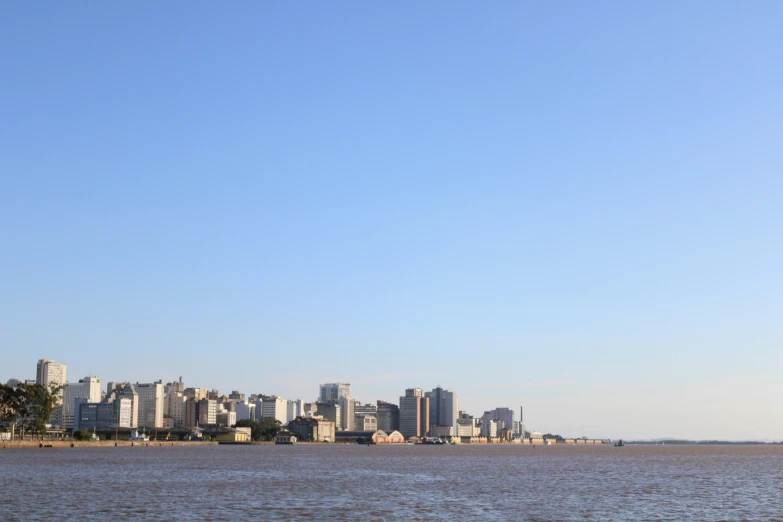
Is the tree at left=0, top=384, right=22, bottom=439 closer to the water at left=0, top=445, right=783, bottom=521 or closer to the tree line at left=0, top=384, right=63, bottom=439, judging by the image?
the tree line at left=0, top=384, right=63, bottom=439

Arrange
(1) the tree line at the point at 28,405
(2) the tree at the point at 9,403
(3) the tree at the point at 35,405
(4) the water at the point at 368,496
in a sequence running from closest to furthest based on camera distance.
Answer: (4) the water at the point at 368,496, (2) the tree at the point at 9,403, (1) the tree line at the point at 28,405, (3) the tree at the point at 35,405

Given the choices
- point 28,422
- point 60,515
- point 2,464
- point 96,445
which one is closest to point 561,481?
point 60,515

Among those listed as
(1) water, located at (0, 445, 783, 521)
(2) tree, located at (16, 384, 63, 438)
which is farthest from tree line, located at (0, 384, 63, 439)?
(1) water, located at (0, 445, 783, 521)

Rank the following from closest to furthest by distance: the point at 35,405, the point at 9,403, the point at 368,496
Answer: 1. the point at 368,496
2. the point at 9,403
3. the point at 35,405

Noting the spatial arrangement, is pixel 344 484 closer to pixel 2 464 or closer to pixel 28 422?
pixel 2 464

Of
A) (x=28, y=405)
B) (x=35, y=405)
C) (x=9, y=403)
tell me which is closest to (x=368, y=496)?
(x=35, y=405)

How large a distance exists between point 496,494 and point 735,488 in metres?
22.8

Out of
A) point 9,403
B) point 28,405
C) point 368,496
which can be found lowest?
point 368,496

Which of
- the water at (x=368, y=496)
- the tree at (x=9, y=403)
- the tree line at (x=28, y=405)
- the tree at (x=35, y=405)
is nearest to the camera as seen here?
the water at (x=368, y=496)

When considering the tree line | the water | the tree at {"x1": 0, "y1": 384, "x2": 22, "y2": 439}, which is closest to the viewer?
the water

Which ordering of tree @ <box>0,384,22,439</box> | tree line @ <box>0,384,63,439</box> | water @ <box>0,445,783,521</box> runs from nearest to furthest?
water @ <box>0,445,783,521</box> < tree @ <box>0,384,22,439</box> < tree line @ <box>0,384,63,439</box>

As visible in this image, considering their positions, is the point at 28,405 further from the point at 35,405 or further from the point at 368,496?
the point at 368,496

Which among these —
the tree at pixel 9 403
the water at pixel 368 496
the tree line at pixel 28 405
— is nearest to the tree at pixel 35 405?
the tree line at pixel 28 405

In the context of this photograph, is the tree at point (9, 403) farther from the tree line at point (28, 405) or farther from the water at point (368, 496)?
the water at point (368, 496)
